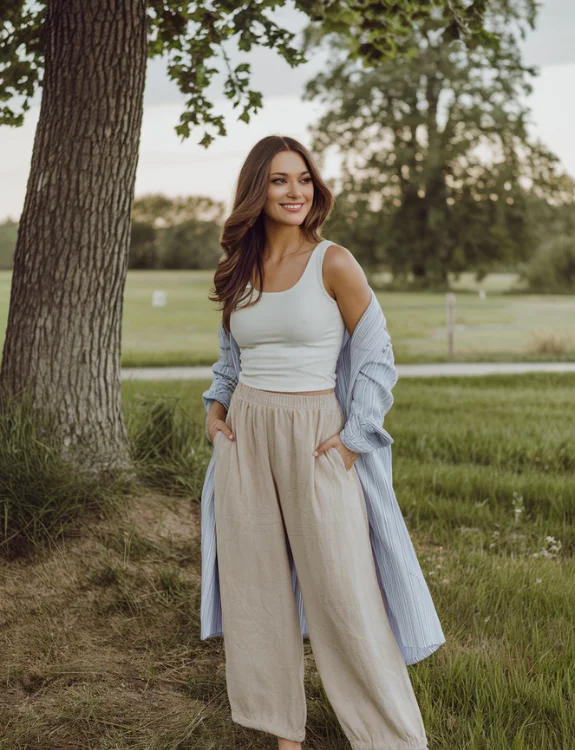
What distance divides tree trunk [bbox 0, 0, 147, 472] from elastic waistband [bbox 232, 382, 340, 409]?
2.09 m

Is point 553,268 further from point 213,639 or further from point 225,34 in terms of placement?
point 213,639

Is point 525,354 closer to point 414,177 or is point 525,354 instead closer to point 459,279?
point 414,177

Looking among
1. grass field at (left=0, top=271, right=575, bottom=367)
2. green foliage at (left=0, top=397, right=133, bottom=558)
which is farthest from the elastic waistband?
grass field at (left=0, top=271, right=575, bottom=367)

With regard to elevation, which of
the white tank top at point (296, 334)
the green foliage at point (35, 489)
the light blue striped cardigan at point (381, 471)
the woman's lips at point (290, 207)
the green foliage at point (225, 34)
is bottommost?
the green foliage at point (35, 489)

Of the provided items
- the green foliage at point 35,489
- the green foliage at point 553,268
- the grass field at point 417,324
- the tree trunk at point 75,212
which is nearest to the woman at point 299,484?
the green foliage at point 35,489

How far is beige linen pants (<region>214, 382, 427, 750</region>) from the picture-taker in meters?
2.41

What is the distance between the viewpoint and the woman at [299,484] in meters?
2.41

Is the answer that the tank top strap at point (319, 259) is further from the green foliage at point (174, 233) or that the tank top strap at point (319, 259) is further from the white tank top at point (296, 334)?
the green foliage at point (174, 233)

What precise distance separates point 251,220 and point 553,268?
37604 mm

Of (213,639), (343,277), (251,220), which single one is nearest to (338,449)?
(343,277)

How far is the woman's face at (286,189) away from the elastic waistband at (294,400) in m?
0.52

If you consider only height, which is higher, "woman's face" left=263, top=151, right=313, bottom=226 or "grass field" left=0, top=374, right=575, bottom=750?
"woman's face" left=263, top=151, right=313, bottom=226

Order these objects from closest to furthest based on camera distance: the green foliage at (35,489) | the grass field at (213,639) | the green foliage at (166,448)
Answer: the grass field at (213,639), the green foliage at (35,489), the green foliage at (166,448)

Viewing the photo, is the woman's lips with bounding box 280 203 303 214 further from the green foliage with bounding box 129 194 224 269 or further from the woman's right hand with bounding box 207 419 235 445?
the green foliage with bounding box 129 194 224 269
